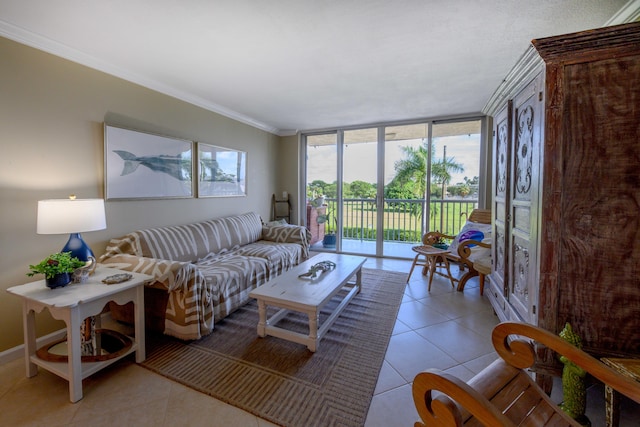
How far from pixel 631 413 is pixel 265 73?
11.5 ft

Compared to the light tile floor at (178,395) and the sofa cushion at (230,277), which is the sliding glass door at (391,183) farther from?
the light tile floor at (178,395)

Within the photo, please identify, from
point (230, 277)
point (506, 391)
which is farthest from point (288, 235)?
point (506, 391)

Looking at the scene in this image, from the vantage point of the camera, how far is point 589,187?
1.33 meters

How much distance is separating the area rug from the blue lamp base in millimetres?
818

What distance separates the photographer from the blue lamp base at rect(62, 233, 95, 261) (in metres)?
1.91

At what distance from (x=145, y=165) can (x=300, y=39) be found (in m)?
2.01

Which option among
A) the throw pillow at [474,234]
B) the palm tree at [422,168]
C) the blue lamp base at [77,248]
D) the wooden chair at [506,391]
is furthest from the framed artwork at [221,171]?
the wooden chair at [506,391]

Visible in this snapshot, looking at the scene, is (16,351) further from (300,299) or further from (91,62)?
(91,62)

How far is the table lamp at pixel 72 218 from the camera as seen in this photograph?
1.76m

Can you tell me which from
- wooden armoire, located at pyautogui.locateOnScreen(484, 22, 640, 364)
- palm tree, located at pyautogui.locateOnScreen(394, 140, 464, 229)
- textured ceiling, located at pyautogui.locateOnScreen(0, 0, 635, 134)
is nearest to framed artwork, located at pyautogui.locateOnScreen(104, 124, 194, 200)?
textured ceiling, located at pyautogui.locateOnScreen(0, 0, 635, 134)

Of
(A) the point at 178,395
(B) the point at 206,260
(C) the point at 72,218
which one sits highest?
(C) the point at 72,218

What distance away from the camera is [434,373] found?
2.68 feet

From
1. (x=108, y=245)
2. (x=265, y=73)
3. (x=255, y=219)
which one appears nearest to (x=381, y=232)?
(x=255, y=219)

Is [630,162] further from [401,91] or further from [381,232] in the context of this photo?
[381,232]
